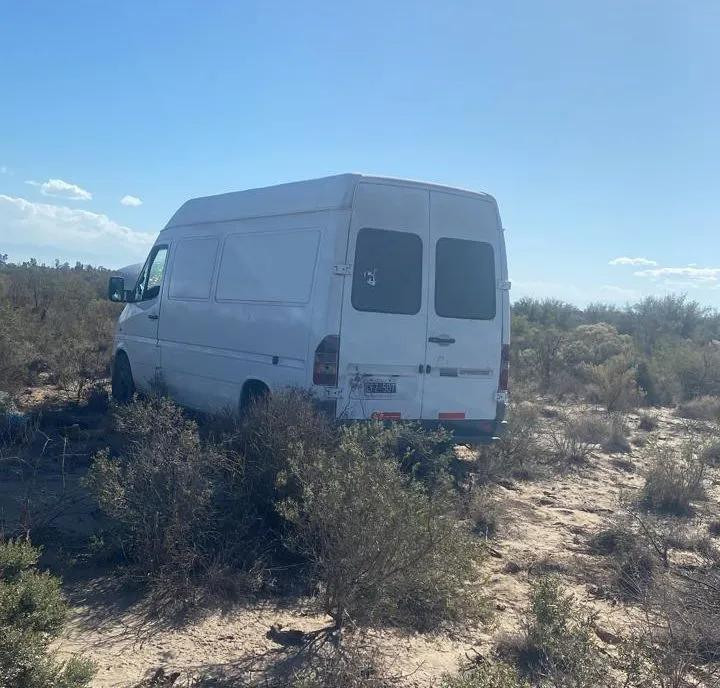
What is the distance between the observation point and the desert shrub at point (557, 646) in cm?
362

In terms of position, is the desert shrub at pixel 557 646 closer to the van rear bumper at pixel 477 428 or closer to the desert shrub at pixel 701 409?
the van rear bumper at pixel 477 428

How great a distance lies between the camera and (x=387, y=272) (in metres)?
7.54

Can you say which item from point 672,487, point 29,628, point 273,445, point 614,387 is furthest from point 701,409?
point 29,628

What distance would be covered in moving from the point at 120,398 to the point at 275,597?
7.11 m

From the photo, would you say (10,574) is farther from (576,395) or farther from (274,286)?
(576,395)

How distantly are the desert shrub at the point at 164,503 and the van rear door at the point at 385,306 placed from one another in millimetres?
2166

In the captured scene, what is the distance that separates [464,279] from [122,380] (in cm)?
569

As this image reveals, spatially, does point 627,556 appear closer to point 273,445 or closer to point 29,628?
point 273,445

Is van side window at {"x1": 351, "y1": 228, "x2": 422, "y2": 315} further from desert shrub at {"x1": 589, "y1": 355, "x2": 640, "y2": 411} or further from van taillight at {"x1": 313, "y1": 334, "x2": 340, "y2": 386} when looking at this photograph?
desert shrub at {"x1": 589, "y1": 355, "x2": 640, "y2": 411}

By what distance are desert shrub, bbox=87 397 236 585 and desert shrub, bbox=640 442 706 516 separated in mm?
4843

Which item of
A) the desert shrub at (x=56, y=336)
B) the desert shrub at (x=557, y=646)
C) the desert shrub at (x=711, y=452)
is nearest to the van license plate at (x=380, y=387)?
the desert shrub at (x=557, y=646)

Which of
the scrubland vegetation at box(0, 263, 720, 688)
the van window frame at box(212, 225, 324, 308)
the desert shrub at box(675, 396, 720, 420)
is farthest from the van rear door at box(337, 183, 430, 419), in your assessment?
Result: the desert shrub at box(675, 396, 720, 420)

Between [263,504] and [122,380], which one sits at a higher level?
[122,380]

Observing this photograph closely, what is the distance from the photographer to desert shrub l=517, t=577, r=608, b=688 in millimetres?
3625
